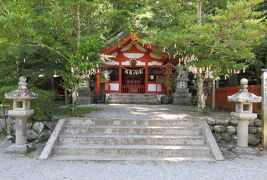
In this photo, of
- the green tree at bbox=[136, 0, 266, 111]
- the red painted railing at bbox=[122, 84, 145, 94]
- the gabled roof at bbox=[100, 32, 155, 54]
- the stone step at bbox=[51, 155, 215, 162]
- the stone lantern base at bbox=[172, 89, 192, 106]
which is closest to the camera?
the stone step at bbox=[51, 155, 215, 162]

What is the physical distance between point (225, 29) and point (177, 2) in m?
2.90

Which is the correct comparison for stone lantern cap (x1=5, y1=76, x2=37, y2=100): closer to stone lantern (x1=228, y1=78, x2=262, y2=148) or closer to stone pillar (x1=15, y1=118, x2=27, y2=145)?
stone pillar (x1=15, y1=118, x2=27, y2=145)

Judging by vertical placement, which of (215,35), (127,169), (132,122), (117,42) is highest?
(117,42)

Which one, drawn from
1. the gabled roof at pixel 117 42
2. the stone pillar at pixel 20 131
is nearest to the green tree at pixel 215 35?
the stone pillar at pixel 20 131

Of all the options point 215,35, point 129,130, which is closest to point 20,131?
point 129,130

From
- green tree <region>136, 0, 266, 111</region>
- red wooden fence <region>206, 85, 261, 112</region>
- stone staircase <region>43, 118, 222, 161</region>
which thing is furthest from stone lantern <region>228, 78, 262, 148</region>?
red wooden fence <region>206, 85, 261, 112</region>

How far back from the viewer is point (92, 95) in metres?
17.1

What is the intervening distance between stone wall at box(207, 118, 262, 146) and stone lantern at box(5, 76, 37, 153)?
570cm

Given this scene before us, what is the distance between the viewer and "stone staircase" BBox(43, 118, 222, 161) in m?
7.53

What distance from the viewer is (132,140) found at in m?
8.04

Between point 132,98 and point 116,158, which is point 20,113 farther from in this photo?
point 132,98

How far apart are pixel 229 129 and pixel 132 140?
334cm

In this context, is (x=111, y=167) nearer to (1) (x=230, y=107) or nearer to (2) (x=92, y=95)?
(1) (x=230, y=107)

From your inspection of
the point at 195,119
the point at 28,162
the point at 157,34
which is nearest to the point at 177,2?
the point at 157,34
